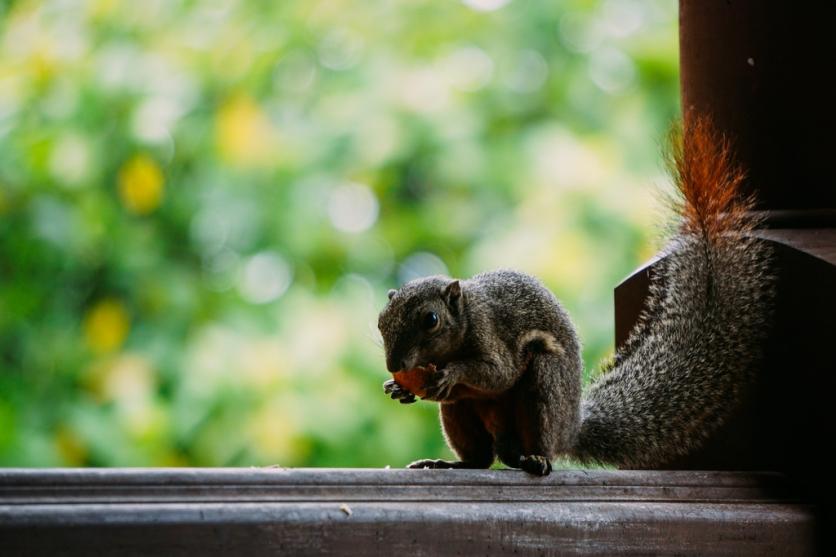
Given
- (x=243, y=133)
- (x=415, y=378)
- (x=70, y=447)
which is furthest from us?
(x=243, y=133)

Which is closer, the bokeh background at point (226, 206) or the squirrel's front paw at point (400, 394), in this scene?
the squirrel's front paw at point (400, 394)

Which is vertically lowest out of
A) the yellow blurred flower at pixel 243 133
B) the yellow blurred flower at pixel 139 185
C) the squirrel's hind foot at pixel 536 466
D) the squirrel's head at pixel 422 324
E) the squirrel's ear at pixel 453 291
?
the yellow blurred flower at pixel 139 185

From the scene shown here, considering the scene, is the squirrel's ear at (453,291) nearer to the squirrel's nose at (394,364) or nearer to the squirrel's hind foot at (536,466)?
the squirrel's nose at (394,364)

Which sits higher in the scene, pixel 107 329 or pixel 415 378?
pixel 415 378

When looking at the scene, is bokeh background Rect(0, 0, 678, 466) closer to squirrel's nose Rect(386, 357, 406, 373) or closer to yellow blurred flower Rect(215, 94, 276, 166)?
yellow blurred flower Rect(215, 94, 276, 166)

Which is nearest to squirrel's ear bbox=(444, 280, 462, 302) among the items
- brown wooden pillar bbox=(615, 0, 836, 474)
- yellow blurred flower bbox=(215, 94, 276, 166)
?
brown wooden pillar bbox=(615, 0, 836, 474)

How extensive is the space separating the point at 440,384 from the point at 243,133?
1.34 meters

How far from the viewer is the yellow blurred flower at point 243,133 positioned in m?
2.37

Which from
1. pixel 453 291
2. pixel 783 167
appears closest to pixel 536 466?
pixel 453 291

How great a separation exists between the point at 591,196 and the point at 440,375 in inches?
46.3

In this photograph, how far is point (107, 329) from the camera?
92.3 inches

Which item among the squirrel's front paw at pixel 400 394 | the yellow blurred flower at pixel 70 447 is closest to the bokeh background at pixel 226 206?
the yellow blurred flower at pixel 70 447

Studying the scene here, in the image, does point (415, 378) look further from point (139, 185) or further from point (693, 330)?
point (139, 185)

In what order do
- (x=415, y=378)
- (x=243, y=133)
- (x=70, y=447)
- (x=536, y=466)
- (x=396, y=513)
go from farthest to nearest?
1. (x=243, y=133)
2. (x=70, y=447)
3. (x=415, y=378)
4. (x=536, y=466)
5. (x=396, y=513)
